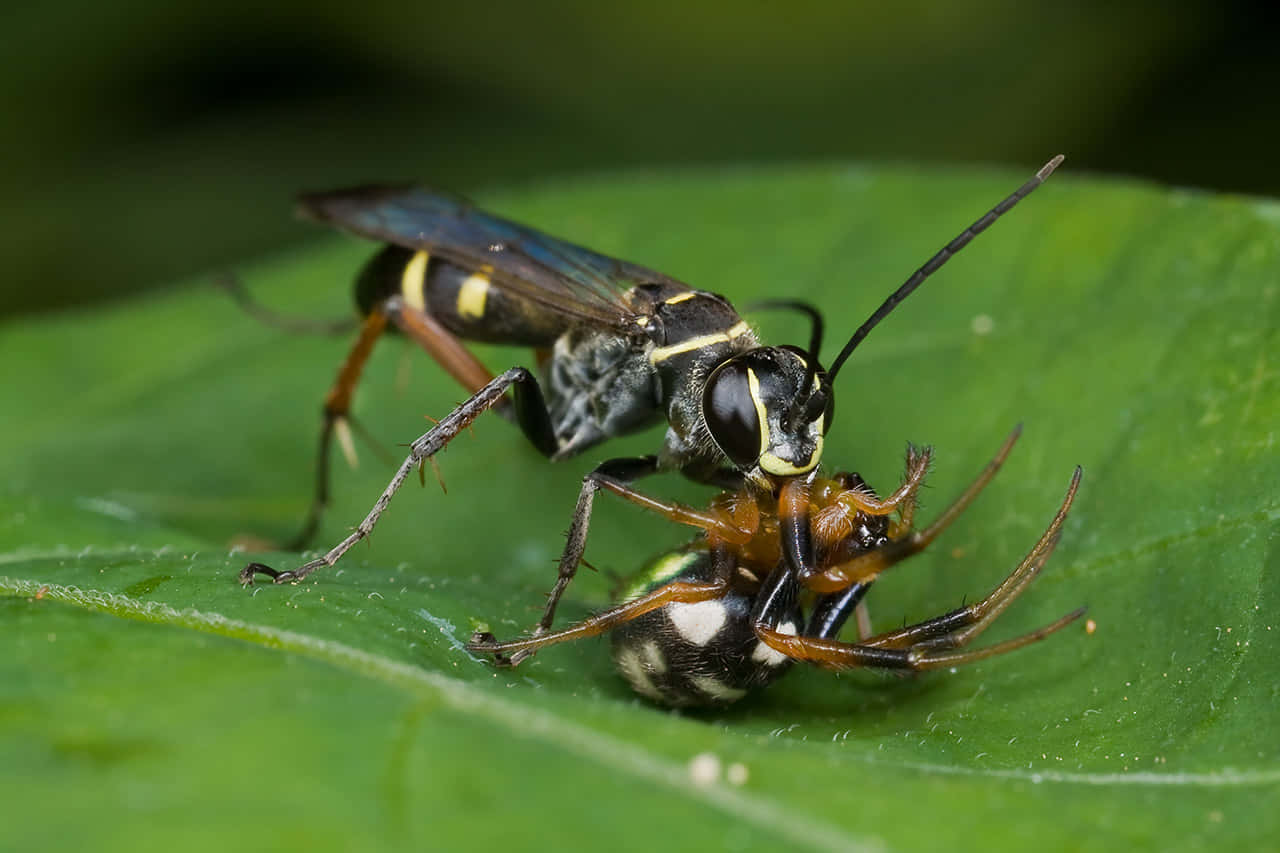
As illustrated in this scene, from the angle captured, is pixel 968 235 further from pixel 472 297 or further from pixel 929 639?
pixel 472 297

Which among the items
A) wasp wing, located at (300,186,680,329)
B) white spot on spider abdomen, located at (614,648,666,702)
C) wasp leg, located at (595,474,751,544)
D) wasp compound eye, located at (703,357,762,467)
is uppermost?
wasp wing, located at (300,186,680,329)

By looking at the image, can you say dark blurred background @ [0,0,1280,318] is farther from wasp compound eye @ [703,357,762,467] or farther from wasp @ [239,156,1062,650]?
wasp compound eye @ [703,357,762,467]

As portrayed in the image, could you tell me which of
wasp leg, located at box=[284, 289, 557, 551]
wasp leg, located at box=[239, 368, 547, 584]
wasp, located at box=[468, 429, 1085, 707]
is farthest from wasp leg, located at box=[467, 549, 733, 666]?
wasp leg, located at box=[284, 289, 557, 551]

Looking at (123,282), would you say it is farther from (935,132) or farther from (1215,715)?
(1215,715)

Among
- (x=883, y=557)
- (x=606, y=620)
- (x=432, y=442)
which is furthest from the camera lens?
(x=432, y=442)

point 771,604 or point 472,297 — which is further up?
point 472,297

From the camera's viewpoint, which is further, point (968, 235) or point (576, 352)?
point (576, 352)

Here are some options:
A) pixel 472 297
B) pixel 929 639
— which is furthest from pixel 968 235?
pixel 472 297

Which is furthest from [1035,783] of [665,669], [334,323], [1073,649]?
[334,323]
